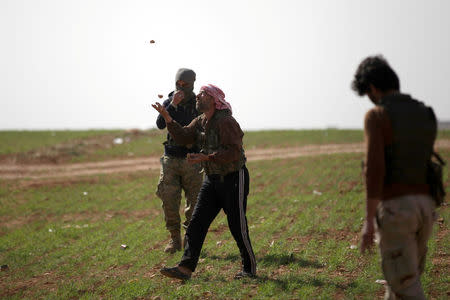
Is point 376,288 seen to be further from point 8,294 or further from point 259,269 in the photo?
point 8,294

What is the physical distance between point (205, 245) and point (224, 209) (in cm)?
253

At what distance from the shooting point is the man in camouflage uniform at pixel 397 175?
11.7 ft

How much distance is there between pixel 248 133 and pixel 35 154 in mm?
11054

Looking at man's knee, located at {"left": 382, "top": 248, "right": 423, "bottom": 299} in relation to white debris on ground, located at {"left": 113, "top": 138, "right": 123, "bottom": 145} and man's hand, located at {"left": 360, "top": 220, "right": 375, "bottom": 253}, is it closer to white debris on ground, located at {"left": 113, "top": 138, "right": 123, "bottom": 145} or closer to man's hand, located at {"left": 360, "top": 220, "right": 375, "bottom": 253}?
man's hand, located at {"left": 360, "top": 220, "right": 375, "bottom": 253}

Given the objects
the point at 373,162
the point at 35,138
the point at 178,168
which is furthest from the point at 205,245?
the point at 35,138

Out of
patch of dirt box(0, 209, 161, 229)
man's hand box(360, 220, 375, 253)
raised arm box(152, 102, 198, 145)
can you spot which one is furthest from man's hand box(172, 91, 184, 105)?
patch of dirt box(0, 209, 161, 229)

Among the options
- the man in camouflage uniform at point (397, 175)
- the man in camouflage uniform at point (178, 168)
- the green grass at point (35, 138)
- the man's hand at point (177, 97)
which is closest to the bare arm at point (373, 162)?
the man in camouflage uniform at point (397, 175)

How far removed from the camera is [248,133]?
27.1m

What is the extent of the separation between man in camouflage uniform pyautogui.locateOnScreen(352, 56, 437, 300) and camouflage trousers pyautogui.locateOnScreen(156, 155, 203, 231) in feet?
13.0

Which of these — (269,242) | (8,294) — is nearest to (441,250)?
(269,242)

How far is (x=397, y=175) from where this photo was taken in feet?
11.9

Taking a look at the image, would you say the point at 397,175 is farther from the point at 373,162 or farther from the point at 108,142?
the point at 108,142

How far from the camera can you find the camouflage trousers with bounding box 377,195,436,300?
142 inches

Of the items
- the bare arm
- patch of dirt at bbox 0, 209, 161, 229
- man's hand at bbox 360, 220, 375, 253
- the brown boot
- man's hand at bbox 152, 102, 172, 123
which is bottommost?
patch of dirt at bbox 0, 209, 161, 229
